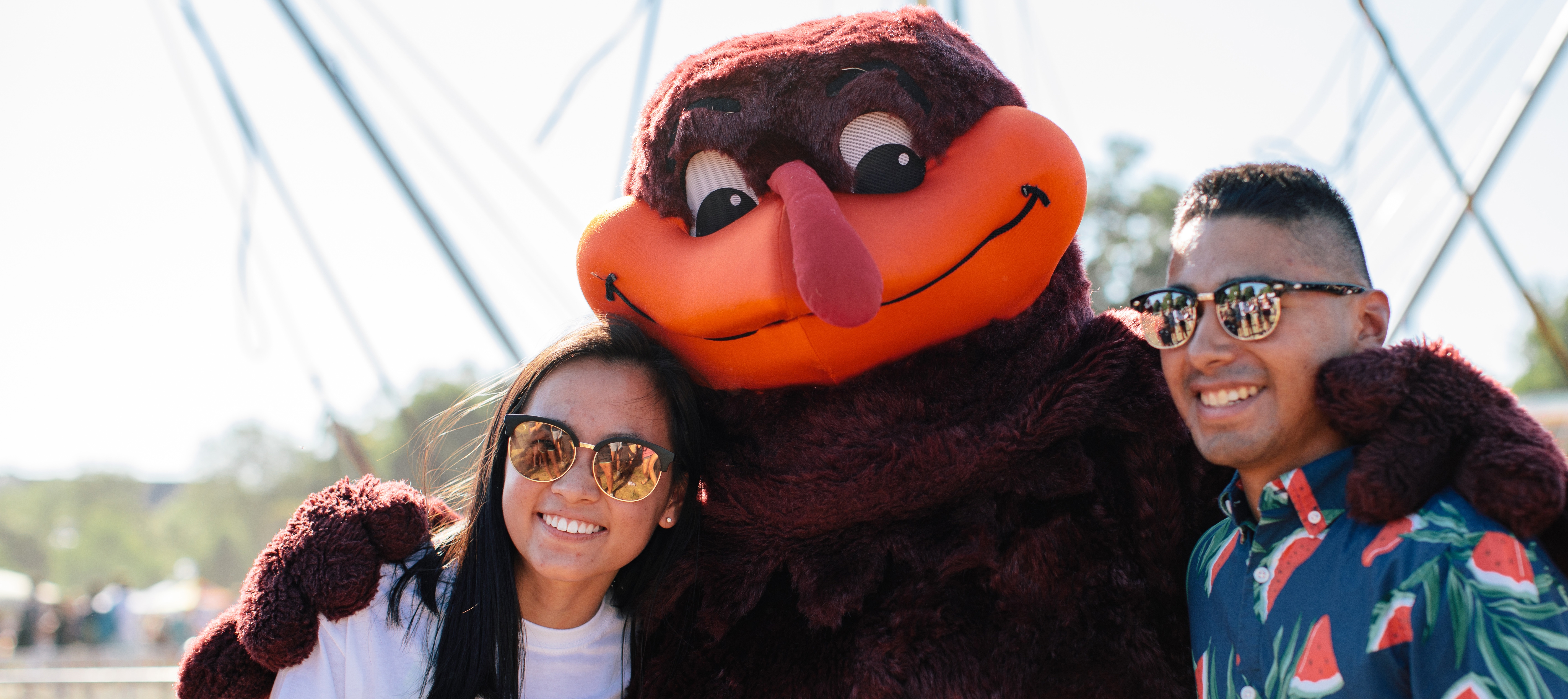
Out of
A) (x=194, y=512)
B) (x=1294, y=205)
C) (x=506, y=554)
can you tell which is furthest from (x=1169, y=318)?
(x=194, y=512)

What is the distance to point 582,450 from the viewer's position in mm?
2107

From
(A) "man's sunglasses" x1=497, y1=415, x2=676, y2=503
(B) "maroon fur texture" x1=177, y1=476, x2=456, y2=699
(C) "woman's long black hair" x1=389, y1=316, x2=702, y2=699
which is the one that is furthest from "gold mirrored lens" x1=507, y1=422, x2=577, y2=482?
(B) "maroon fur texture" x1=177, y1=476, x2=456, y2=699

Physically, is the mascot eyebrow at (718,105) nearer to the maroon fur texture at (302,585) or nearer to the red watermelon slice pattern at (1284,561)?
the maroon fur texture at (302,585)

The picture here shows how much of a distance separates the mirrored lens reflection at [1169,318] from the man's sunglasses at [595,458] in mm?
963

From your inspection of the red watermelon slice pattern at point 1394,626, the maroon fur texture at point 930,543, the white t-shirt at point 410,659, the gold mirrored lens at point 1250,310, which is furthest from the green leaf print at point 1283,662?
the white t-shirt at point 410,659

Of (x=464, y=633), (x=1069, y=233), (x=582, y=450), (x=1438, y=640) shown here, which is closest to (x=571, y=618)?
(x=464, y=633)

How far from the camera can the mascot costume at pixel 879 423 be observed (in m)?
1.92

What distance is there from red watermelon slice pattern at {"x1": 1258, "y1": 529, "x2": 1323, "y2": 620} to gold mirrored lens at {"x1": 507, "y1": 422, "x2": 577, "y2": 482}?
128cm

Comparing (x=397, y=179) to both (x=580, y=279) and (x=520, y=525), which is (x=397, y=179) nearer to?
(x=580, y=279)

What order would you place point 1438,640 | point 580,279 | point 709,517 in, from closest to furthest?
point 1438,640 → point 709,517 → point 580,279

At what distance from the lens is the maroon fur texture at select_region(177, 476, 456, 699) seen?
1.94 metres

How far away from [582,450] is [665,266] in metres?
0.41

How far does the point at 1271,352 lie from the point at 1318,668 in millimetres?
470

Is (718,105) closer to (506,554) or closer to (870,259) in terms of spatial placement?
(870,259)
